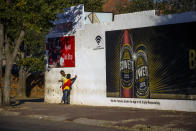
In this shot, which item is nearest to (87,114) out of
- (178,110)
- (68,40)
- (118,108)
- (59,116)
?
(59,116)

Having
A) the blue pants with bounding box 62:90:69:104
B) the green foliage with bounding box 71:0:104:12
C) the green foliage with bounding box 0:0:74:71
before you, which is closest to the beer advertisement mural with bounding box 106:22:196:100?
the blue pants with bounding box 62:90:69:104

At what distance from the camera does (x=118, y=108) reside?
62.9 feet

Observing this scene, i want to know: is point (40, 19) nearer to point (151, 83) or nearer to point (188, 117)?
point (151, 83)

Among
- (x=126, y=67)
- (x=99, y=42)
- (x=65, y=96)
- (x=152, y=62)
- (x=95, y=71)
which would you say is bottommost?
(x=65, y=96)

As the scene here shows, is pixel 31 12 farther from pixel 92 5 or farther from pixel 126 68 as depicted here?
pixel 92 5

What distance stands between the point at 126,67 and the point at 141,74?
1005 millimetres

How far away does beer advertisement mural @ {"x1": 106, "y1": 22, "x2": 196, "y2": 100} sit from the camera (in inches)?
669

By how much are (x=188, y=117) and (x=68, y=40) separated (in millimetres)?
9963

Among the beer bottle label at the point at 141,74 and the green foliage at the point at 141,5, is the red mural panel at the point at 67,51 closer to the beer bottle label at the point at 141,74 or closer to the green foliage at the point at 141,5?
the beer bottle label at the point at 141,74

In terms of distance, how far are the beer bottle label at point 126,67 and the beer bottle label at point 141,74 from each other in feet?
1.24

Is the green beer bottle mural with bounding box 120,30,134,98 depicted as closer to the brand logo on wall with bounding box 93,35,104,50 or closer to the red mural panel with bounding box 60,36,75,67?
the brand logo on wall with bounding box 93,35,104,50

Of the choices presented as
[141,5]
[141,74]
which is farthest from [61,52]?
[141,5]

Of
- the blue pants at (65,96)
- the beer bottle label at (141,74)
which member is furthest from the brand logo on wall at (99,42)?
the blue pants at (65,96)

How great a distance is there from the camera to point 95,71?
2105cm
